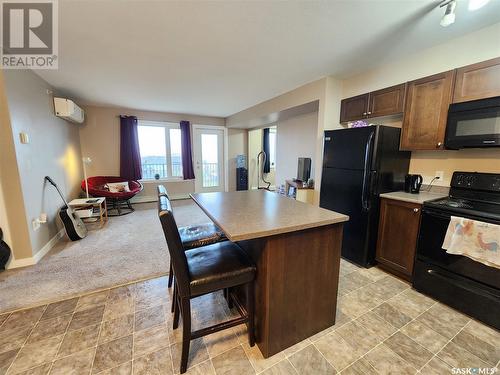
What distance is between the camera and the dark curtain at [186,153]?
5.61 metres

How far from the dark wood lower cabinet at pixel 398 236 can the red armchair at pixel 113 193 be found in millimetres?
4627

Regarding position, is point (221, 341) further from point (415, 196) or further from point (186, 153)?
point (186, 153)

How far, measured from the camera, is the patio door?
19.8ft

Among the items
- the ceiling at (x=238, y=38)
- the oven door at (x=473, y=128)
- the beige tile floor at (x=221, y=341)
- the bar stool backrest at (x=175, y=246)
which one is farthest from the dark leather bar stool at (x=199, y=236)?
the oven door at (x=473, y=128)

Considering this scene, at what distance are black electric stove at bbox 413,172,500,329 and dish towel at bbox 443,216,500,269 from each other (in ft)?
0.16

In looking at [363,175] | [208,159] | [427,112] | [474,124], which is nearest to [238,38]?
[363,175]

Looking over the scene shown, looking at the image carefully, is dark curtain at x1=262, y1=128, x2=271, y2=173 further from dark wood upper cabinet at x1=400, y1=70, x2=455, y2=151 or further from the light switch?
the light switch

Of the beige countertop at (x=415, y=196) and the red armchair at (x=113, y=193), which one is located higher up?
the beige countertop at (x=415, y=196)

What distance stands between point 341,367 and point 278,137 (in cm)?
455

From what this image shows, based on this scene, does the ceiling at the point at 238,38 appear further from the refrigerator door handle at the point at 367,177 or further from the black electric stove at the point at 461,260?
the black electric stove at the point at 461,260

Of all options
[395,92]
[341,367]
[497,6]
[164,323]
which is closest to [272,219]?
[341,367]

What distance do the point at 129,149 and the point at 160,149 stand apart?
0.78 metres

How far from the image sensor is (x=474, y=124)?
1.84 meters

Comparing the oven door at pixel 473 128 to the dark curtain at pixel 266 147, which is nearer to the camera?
the oven door at pixel 473 128
